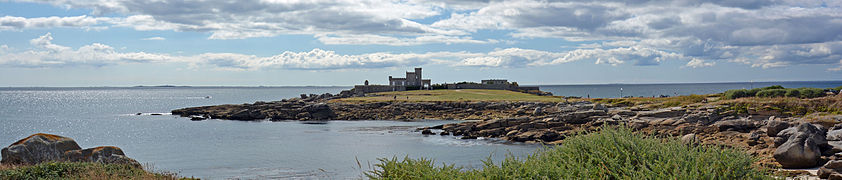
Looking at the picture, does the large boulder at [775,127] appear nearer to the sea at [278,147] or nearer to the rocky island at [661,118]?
the rocky island at [661,118]

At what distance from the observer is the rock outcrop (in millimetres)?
19688

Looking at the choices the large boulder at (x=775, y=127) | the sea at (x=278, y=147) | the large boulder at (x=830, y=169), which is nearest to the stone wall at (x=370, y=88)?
the sea at (x=278, y=147)

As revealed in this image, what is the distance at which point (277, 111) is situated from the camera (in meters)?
77.2

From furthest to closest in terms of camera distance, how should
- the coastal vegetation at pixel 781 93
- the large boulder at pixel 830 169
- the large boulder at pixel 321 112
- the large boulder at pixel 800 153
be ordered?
the large boulder at pixel 321 112 < the coastal vegetation at pixel 781 93 < the large boulder at pixel 800 153 < the large boulder at pixel 830 169

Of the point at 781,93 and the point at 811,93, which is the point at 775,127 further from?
the point at 781,93

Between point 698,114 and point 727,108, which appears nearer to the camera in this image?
point 698,114

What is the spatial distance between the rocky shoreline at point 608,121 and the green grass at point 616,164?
730mm

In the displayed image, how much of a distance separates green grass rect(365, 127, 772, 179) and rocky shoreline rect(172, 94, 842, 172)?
2.40 ft

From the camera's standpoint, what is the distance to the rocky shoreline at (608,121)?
20.3 metres

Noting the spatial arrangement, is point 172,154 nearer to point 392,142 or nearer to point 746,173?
point 392,142

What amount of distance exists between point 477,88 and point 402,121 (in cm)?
5223

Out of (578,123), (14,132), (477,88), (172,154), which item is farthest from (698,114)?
(477,88)

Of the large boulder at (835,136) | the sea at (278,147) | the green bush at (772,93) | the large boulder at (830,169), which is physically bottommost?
the sea at (278,147)

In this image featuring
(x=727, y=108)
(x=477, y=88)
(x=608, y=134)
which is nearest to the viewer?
(x=608, y=134)
